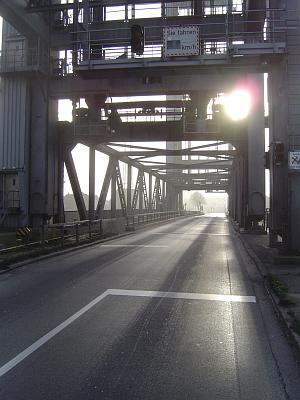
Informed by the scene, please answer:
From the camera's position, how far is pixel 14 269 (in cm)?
1328

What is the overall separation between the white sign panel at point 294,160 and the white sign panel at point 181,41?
16.1ft

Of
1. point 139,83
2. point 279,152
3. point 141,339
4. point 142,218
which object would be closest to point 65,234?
point 139,83

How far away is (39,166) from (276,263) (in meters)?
14.1

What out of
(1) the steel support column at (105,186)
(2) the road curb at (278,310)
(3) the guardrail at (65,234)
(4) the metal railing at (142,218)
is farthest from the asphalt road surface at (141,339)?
(1) the steel support column at (105,186)

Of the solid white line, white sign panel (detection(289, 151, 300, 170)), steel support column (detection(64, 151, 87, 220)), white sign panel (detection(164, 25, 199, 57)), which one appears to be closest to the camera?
the solid white line

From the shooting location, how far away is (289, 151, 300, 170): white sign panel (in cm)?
1423

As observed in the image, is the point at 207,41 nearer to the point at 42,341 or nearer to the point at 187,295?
the point at 187,295

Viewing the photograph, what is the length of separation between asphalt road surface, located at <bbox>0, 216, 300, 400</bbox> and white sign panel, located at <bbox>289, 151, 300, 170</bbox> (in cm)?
384

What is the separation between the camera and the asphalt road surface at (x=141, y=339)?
4.76 metres

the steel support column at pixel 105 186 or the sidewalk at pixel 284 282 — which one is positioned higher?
the steel support column at pixel 105 186

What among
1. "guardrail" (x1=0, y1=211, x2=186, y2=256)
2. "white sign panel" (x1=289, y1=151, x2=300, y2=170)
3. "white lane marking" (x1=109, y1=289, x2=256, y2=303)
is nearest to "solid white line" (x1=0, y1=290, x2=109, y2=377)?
"white lane marking" (x1=109, y1=289, x2=256, y2=303)

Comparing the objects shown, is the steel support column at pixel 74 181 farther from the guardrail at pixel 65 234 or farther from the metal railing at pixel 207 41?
the metal railing at pixel 207 41

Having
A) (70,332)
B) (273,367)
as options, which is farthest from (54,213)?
(273,367)

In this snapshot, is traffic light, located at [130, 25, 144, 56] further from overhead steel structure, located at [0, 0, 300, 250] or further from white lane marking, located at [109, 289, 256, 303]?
white lane marking, located at [109, 289, 256, 303]
